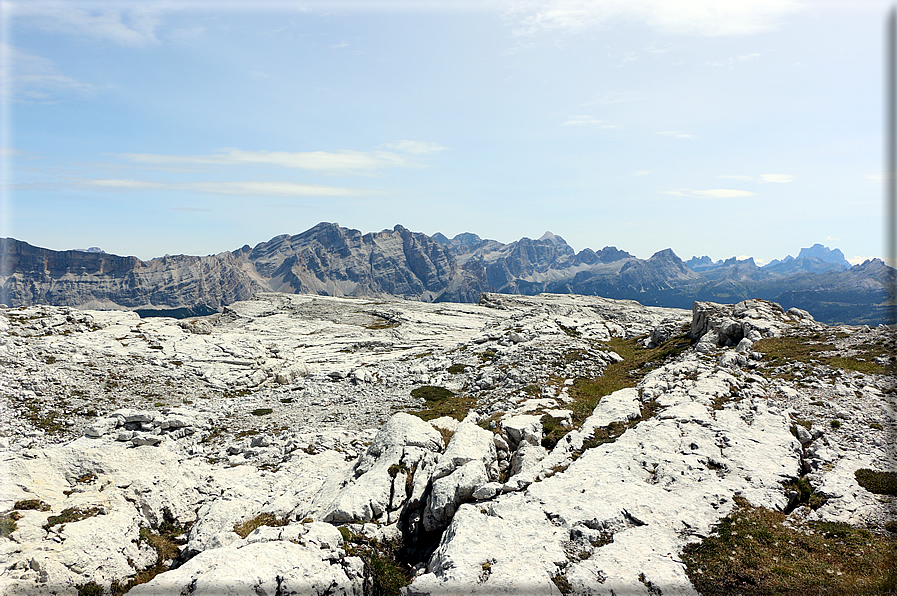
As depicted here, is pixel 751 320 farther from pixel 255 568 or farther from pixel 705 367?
pixel 255 568

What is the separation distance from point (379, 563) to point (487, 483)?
5685mm

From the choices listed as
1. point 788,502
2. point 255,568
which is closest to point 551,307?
point 788,502

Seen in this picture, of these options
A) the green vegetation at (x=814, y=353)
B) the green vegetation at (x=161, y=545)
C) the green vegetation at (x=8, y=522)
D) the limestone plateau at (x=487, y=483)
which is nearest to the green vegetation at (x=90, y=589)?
the limestone plateau at (x=487, y=483)

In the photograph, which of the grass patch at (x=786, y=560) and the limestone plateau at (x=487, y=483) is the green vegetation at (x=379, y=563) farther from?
the grass patch at (x=786, y=560)

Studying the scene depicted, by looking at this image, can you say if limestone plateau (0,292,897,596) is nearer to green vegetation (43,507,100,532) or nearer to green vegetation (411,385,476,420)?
green vegetation (43,507,100,532)

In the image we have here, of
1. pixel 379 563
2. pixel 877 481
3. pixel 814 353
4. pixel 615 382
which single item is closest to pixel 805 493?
pixel 877 481

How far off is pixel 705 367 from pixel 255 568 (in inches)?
1371

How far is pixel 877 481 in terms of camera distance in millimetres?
17922

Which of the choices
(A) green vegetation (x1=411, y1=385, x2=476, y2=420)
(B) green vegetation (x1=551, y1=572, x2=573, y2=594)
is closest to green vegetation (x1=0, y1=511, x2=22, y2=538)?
(B) green vegetation (x1=551, y1=572, x2=573, y2=594)

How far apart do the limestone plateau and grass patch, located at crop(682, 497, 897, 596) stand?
7 centimetres

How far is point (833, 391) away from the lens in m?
27.8

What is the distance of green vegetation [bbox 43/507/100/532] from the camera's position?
16938 millimetres

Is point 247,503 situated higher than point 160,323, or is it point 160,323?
point 160,323

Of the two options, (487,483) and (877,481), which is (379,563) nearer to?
(487,483)
